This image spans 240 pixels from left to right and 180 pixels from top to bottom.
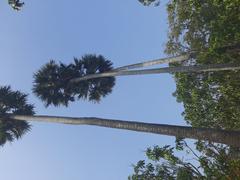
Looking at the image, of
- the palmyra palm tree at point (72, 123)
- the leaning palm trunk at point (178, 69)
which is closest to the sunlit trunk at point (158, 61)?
the leaning palm trunk at point (178, 69)

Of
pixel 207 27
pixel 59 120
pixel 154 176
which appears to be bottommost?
pixel 154 176

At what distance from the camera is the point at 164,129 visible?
1237 cm

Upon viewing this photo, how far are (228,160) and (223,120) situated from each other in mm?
7089

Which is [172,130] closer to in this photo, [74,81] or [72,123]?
[72,123]

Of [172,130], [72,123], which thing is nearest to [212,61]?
[72,123]

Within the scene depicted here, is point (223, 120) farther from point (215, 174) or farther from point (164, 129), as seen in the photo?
point (164, 129)

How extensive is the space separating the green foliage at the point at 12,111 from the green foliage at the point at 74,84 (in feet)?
8.10

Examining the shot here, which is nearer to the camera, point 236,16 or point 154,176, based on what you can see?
point 154,176

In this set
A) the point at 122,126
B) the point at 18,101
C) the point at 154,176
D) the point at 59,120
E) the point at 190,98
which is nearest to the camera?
the point at 122,126

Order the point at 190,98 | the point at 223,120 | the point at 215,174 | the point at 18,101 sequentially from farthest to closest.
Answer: the point at 18,101
the point at 190,98
the point at 223,120
the point at 215,174

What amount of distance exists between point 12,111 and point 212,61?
46.9ft

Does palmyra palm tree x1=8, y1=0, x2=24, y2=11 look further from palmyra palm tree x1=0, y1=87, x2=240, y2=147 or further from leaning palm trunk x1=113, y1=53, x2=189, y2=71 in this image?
leaning palm trunk x1=113, y1=53, x2=189, y2=71

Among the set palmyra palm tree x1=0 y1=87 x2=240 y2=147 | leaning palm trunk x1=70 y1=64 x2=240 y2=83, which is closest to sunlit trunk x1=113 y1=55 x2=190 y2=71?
leaning palm trunk x1=70 y1=64 x2=240 y2=83

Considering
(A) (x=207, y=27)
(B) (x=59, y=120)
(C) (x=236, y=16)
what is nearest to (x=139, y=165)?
(B) (x=59, y=120)
